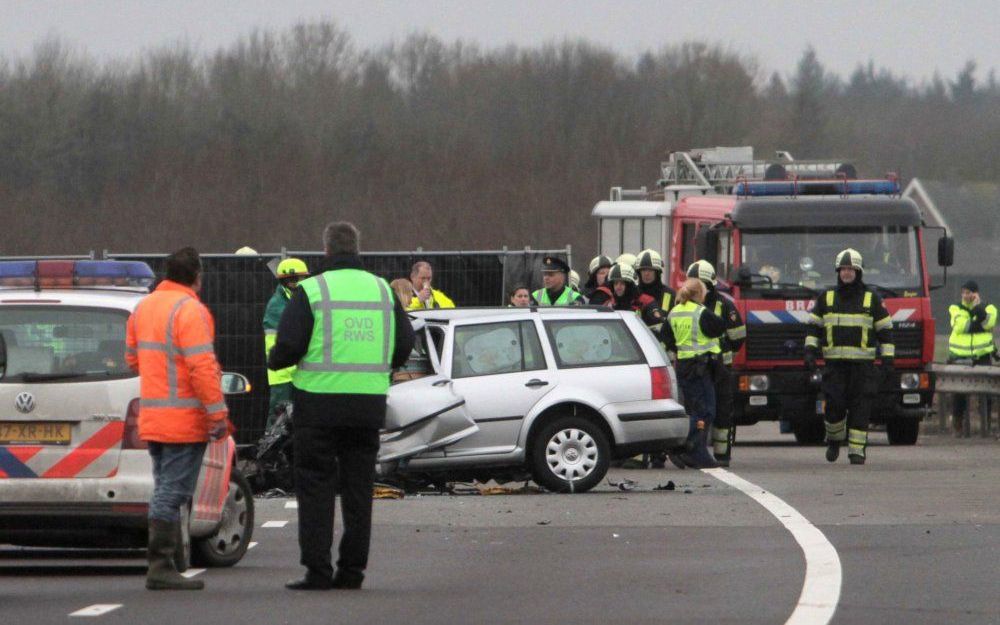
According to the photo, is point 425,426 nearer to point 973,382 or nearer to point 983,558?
point 983,558

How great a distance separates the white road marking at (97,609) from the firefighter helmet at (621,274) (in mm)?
10288

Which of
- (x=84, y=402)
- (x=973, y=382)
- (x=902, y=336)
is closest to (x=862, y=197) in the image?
(x=902, y=336)

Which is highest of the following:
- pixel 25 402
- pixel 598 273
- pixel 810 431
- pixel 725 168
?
pixel 725 168

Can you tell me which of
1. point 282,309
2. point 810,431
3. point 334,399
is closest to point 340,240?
point 334,399

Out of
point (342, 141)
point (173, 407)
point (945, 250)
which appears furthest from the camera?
point (342, 141)

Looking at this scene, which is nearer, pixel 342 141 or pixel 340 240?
pixel 340 240

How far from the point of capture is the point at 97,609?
8586 millimetres

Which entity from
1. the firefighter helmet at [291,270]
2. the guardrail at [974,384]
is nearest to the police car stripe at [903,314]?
the guardrail at [974,384]

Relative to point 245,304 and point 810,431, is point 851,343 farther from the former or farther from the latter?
point 810,431

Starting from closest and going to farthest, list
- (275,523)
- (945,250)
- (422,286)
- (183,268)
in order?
(183,268), (275,523), (422,286), (945,250)

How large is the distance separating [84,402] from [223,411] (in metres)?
1.05

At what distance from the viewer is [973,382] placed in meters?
25.3

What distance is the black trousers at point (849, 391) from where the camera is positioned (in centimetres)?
1870

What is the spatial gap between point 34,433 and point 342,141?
35.9 meters
